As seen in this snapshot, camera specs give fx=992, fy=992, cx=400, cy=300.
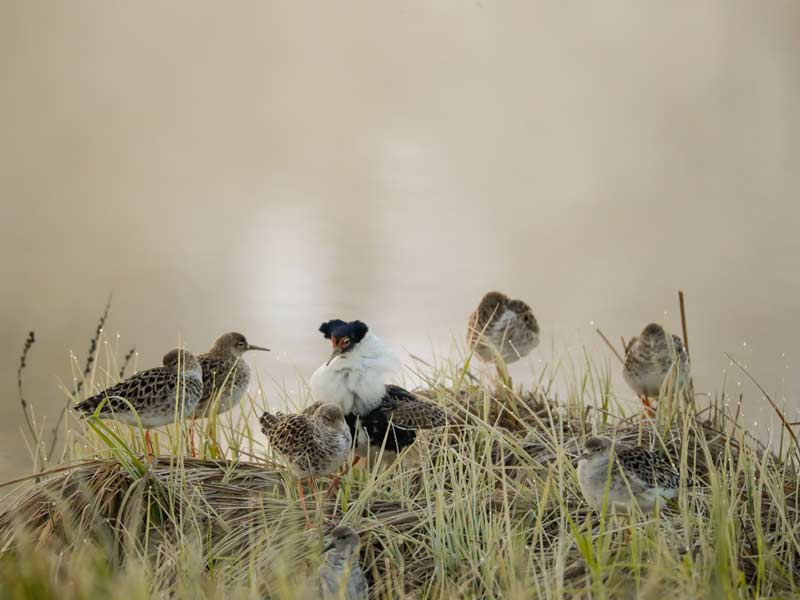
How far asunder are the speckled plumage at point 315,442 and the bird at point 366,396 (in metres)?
0.49

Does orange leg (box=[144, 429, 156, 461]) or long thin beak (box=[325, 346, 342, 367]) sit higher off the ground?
long thin beak (box=[325, 346, 342, 367])

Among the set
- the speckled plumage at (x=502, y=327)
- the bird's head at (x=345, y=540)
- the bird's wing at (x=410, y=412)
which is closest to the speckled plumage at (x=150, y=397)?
the bird's wing at (x=410, y=412)

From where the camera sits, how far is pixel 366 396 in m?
4.48

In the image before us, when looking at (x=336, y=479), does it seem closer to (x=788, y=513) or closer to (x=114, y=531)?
(x=114, y=531)

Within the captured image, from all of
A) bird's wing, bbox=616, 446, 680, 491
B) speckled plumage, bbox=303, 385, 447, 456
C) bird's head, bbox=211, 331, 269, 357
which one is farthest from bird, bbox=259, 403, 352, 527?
bird's head, bbox=211, 331, 269, 357

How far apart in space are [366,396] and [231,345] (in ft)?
3.21

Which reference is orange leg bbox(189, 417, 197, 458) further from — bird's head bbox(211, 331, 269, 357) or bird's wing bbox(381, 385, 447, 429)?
bird's wing bbox(381, 385, 447, 429)

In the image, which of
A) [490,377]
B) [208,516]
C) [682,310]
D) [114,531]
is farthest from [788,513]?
[114,531]

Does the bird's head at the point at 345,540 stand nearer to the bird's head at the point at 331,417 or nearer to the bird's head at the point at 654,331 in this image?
the bird's head at the point at 331,417

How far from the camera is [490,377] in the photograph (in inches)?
217

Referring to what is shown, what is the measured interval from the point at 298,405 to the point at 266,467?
72 centimetres

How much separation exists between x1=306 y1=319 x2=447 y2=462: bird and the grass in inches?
6.7

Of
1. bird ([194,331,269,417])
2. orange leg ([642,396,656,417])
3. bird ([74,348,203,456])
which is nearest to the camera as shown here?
bird ([74,348,203,456])

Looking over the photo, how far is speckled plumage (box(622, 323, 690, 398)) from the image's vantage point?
506cm
